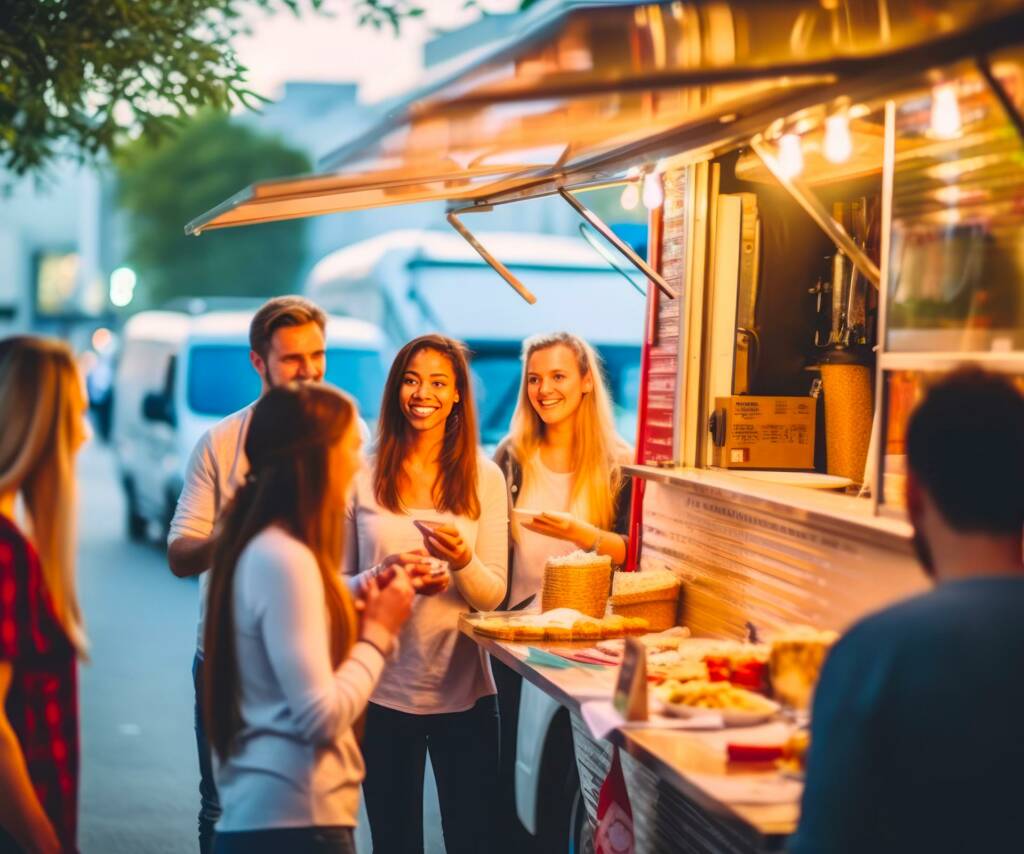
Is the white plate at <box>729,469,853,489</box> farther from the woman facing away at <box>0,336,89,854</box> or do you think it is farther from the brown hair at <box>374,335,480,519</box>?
the woman facing away at <box>0,336,89,854</box>

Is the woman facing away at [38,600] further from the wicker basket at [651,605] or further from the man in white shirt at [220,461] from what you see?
the wicker basket at [651,605]

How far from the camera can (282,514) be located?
3.29m

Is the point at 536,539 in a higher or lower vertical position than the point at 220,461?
lower

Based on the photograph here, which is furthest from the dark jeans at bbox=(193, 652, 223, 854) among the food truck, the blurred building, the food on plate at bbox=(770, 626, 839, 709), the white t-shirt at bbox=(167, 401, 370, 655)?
the blurred building

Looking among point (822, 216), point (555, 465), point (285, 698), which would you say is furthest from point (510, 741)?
point (285, 698)

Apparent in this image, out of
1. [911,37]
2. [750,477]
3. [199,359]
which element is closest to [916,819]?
[911,37]

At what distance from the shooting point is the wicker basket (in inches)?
203

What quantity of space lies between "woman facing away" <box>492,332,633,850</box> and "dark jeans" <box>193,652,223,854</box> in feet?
4.48

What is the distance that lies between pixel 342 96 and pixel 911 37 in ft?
186

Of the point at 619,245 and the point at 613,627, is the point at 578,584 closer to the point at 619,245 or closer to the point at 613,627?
the point at 613,627

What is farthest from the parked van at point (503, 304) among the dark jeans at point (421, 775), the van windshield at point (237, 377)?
the dark jeans at point (421, 775)

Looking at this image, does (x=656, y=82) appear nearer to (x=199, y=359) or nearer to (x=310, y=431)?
(x=310, y=431)

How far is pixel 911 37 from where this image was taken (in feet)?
9.78

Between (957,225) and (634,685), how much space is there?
148cm
